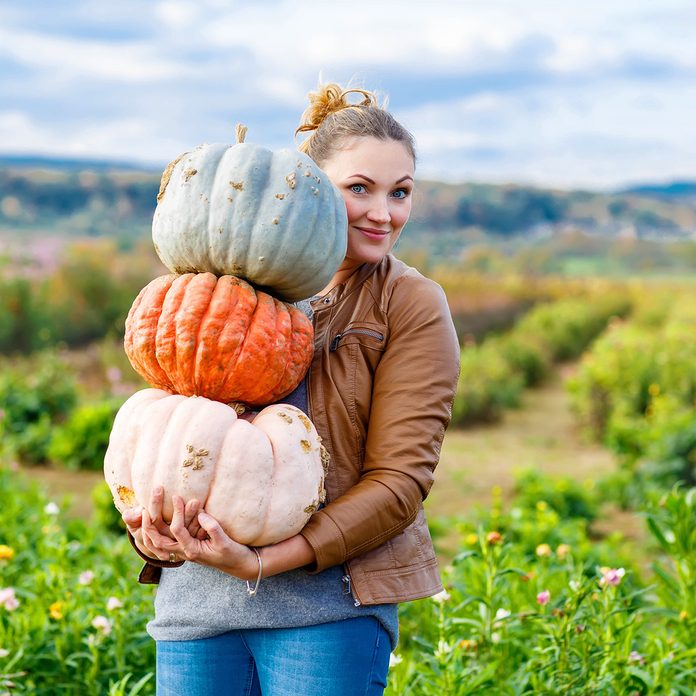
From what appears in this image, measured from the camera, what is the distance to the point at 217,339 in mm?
1785

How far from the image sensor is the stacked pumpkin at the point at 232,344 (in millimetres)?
1727

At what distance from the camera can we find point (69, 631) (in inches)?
125

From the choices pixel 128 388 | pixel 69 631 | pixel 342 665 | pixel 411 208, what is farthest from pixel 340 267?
pixel 128 388

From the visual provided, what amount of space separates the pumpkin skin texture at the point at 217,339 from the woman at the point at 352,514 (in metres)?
0.14

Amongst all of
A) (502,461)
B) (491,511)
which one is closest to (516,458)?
(502,461)

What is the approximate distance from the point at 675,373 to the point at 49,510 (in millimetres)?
6593

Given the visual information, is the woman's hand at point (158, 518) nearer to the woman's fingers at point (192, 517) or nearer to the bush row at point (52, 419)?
the woman's fingers at point (192, 517)

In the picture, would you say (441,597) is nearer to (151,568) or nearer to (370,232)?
(151,568)

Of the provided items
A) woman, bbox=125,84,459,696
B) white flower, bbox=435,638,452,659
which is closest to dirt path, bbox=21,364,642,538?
white flower, bbox=435,638,452,659

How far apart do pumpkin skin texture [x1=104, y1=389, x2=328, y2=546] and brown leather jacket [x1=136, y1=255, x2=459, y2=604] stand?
10cm

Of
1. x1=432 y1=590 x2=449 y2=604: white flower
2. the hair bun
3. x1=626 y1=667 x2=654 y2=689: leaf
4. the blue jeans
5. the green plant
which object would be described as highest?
the hair bun

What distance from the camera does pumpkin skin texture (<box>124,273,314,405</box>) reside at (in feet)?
5.87

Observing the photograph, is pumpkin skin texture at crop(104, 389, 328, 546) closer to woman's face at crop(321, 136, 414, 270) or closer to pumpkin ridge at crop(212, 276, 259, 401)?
pumpkin ridge at crop(212, 276, 259, 401)

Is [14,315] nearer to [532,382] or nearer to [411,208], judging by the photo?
A: [532,382]
